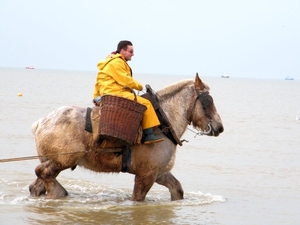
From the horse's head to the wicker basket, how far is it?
1061mm

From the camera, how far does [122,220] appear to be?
9.18 metres

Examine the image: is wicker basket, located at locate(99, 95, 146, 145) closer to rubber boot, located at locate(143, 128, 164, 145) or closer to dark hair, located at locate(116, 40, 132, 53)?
rubber boot, located at locate(143, 128, 164, 145)

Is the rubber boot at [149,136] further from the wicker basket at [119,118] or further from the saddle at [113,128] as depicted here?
the wicker basket at [119,118]

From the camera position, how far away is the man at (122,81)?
9.45 metres

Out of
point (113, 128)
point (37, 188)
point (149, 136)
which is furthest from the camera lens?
point (37, 188)

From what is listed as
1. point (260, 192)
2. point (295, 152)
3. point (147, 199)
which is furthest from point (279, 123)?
point (147, 199)

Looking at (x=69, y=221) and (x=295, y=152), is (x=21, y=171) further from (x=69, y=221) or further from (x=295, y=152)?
(x=295, y=152)

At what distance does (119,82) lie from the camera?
9445mm

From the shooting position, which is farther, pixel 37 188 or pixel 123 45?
pixel 37 188

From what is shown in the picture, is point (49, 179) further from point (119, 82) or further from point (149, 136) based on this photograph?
point (119, 82)

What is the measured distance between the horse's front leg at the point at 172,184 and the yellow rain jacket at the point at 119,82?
1036 millimetres

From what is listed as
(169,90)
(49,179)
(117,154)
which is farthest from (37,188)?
(169,90)

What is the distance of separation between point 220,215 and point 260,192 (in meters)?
2.60

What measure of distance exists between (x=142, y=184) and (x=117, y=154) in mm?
584
